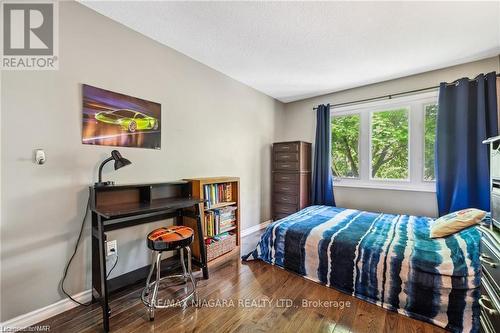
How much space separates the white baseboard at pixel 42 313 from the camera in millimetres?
1435

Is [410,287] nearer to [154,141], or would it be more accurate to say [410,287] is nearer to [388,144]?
[388,144]

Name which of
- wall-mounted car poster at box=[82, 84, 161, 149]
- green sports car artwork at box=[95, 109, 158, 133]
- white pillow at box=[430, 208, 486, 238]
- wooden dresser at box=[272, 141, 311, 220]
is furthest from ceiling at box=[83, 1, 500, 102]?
white pillow at box=[430, 208, 486, 238]

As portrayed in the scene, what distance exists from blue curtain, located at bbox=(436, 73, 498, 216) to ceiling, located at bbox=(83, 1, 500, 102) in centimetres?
40

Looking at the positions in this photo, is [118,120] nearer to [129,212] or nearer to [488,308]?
[129,212]

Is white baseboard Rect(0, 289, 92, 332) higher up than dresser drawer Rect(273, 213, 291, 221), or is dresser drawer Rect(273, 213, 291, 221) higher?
dresser drawer Rect(273, 213, 291, 221)

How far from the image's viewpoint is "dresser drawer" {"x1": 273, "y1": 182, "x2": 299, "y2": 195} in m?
3.53

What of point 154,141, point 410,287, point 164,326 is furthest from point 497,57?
point 164,326

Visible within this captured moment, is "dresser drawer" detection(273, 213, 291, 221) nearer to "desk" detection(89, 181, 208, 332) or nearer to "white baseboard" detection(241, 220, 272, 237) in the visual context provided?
"white baseboard" detection(241, 220, 272, 237)

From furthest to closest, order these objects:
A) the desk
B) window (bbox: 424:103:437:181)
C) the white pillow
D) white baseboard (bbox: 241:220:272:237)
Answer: white baseboard (bbox: 241:220:272:237)
window (bbox: 424:103:437:181)
the white pillow
the desk

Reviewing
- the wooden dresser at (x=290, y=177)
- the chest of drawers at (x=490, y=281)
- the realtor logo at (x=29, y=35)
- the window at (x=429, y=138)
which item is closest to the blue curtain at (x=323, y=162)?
the wooden dresser at (x=290, y=177)

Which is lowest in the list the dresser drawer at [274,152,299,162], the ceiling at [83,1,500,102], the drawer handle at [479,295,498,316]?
the drawer handle at [479,295,498,316]

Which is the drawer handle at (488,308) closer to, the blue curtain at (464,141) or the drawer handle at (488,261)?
the drawer handle at (488,261)

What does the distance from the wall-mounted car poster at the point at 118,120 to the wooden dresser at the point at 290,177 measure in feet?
7.02

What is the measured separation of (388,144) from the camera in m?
3.23
